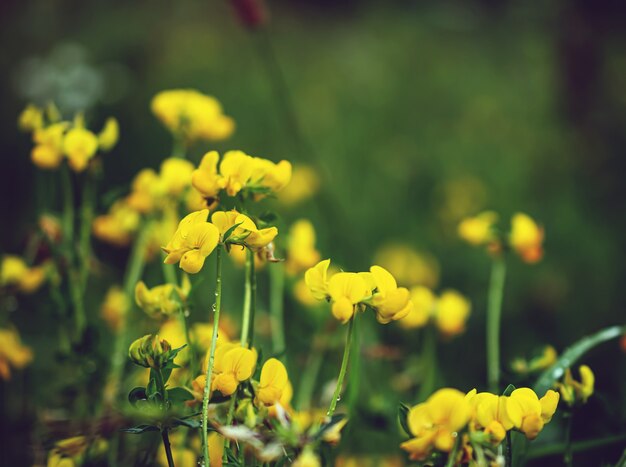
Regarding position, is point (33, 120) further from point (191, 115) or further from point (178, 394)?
point (178, 394)

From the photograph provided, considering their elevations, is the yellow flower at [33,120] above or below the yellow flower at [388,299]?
above

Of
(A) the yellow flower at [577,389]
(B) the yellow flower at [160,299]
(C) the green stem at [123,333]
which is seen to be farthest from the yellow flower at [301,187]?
(A) the yellow flower at [577,389]

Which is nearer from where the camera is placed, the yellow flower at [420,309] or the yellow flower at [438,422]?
the yellow flower at [438,422]

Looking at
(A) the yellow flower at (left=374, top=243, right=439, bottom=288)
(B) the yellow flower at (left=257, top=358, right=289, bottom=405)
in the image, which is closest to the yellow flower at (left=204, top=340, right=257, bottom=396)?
(B) the yellow flower at (left=257, top=358, right=289, bottom=405)

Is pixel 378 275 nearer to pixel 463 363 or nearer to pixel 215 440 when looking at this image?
pixel 215 440

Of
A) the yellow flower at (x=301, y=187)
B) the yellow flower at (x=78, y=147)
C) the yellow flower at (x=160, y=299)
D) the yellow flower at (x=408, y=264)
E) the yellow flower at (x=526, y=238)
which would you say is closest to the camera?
the yellow flower at (x=160, y=299)

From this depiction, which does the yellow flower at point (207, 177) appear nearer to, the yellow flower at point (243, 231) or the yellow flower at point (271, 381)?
the yellow flower at point (243, 231)

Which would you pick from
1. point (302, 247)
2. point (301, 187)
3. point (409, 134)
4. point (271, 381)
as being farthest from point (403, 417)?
point (409, 134)
